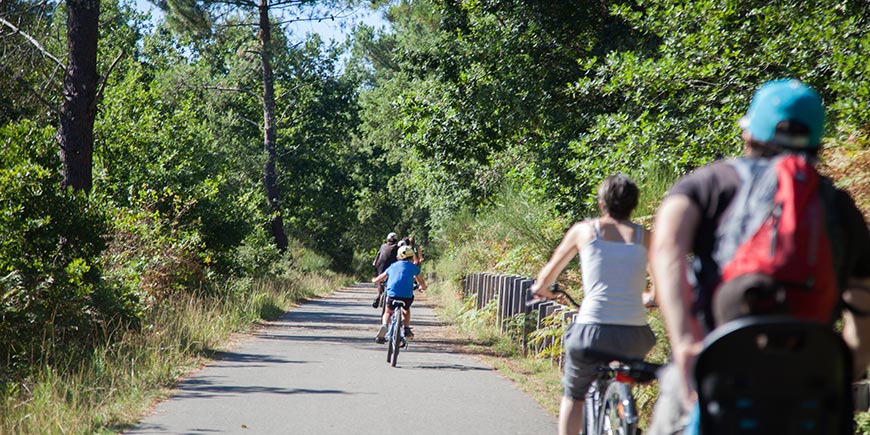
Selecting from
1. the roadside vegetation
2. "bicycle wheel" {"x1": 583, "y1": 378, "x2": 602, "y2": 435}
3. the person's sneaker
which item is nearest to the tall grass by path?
the roadside vegetation

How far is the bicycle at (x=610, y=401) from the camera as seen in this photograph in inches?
219

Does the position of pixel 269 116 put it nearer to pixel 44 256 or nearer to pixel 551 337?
pixel 551 337

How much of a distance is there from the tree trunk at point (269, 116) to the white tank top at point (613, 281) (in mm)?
29263

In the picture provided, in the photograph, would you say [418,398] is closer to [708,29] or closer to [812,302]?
[708,29]

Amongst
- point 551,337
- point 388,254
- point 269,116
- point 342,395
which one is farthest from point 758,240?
point 269,116

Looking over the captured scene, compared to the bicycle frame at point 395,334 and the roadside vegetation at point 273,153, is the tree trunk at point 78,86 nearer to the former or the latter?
the roadside vegetation at point 273,153

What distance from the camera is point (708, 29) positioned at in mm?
12859

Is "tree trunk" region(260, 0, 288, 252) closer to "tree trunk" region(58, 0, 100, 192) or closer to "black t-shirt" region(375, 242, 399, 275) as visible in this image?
"black t-shirt" region(375, 242, 399, 275)

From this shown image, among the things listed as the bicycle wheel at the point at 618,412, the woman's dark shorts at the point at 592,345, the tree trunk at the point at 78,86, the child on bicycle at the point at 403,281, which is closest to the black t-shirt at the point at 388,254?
the child on bicycle at the point at 403,281

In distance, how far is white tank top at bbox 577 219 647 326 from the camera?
6.00 meters

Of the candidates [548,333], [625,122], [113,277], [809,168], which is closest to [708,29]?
[625,122]

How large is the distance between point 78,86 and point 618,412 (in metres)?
11.5

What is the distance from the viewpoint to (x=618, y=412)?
5.75m

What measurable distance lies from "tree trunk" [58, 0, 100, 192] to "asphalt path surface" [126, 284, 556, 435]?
3610mm
